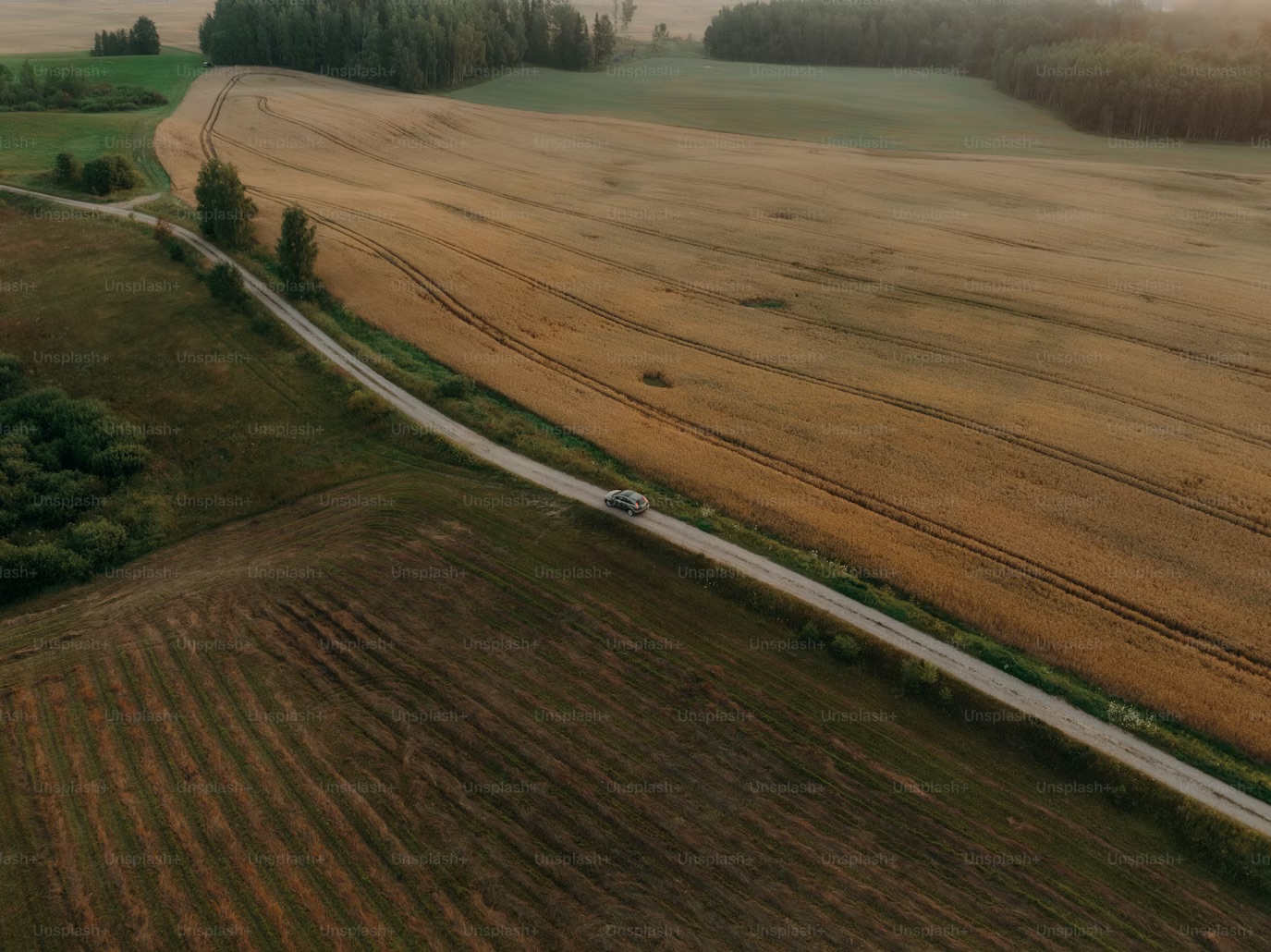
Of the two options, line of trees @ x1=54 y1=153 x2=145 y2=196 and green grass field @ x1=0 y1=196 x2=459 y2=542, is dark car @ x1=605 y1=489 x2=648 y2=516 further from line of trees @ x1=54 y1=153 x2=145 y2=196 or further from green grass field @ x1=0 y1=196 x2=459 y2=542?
line of trees @ x1=54 y1=153 x2=145 y2=196

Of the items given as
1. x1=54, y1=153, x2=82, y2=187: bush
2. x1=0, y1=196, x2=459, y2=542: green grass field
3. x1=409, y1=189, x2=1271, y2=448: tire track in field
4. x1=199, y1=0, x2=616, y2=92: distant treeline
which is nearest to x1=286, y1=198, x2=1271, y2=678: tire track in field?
x1=0, y1=196, x2=459, y2=542: green grass field

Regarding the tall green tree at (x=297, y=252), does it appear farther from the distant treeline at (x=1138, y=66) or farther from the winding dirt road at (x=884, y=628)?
the distant treeline at (x=1138, y=66)

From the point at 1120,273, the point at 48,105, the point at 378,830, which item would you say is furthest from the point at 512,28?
the point at 378,830

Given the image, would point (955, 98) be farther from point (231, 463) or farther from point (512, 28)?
point (231, 463)

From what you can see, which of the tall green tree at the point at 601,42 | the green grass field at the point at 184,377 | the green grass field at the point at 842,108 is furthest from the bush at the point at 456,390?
the tall green tree at the point at 601,42

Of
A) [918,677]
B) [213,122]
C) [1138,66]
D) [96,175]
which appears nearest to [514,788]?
[918,677]

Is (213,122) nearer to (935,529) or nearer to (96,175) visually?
(96,175)
